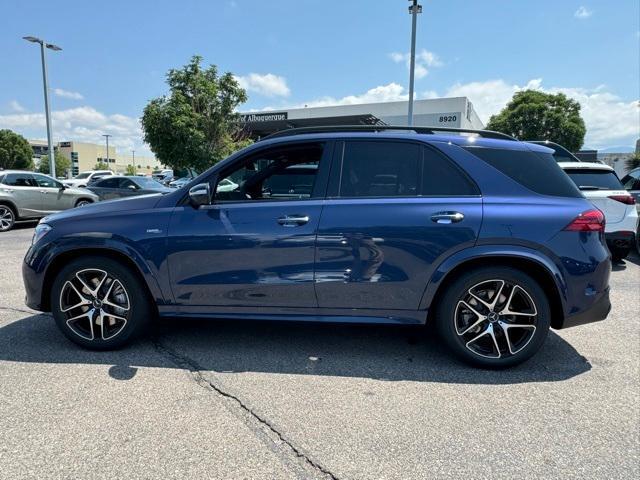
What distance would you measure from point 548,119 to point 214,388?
3920cm

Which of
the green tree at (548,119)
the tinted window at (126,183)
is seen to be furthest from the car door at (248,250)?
the green tree at (548,119)

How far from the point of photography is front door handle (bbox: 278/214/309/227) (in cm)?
336

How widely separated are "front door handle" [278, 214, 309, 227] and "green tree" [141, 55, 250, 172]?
562 inches

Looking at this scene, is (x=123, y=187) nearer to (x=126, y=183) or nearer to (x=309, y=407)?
(x=126, y=183)

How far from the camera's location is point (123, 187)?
14.4 metres

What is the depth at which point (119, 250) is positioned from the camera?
11.5 feet

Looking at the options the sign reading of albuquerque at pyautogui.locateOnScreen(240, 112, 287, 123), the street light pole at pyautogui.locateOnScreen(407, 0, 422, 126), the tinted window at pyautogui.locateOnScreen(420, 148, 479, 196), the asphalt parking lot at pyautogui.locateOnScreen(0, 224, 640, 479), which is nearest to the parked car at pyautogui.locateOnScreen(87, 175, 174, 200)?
the street light pole at pyautogui.locateOnScreen(407, 0, 422, 126)

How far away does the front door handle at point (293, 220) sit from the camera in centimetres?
336

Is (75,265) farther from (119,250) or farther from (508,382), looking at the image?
(508,382)

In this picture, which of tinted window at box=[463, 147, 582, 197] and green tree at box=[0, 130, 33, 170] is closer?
tinted window at box=[463, 147, 582, 197]

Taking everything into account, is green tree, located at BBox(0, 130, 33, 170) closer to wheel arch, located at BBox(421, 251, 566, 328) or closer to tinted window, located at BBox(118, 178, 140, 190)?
tinted window, located at BBox(118, 178, 140, 190)

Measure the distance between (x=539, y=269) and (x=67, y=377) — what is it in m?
3.66

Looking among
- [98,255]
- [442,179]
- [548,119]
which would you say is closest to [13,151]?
[548,119]

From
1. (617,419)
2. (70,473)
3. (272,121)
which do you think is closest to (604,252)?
(617,419)
